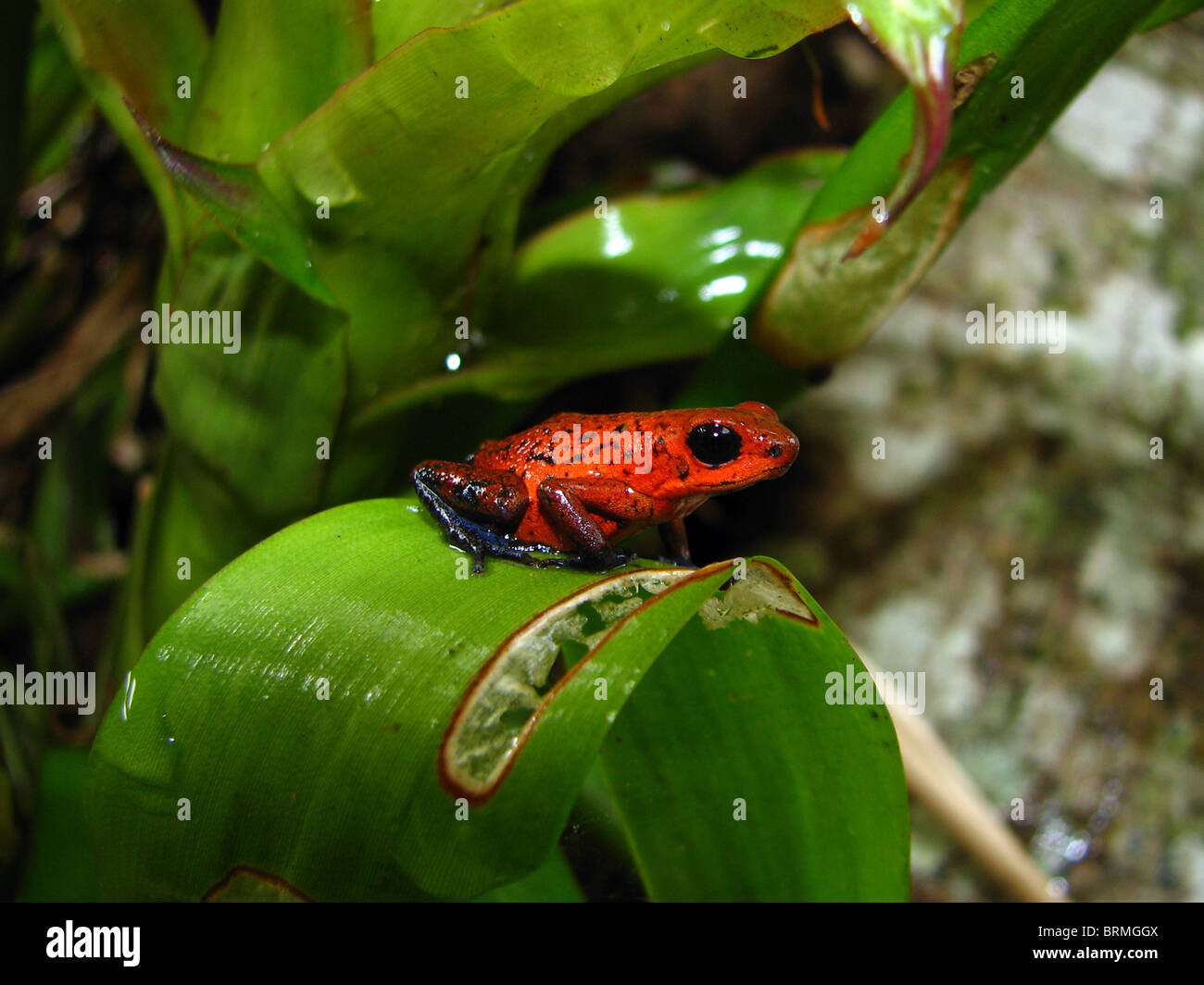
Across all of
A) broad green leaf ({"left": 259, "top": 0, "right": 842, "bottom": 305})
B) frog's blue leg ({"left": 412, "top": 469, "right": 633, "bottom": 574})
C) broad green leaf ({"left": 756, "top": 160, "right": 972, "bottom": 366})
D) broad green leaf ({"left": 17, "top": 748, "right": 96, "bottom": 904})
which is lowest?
broad green leaf ({"left": 17, "top": 748, "right": 96, "bottom": 904})

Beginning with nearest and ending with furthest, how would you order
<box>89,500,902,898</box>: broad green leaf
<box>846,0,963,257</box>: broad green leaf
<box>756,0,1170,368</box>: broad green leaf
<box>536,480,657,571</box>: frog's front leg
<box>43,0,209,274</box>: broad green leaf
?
<box>846,0,963,257</box>: broad green leaf < <box>89,500,902,898</box>: broad green leaf < <box>756,0,1170,368</box>: broad green leaf < <box>43,0,209,274</box>: broad green leaf < <box>536,480,657,571</box>: frog's front leg

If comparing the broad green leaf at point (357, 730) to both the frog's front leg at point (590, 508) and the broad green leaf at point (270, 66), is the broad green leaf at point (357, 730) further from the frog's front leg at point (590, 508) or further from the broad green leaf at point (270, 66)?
the broad green leaf at point (270, 66)

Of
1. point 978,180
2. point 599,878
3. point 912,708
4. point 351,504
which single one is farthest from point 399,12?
point 912,708

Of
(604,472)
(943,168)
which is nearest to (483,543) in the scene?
(604,472)

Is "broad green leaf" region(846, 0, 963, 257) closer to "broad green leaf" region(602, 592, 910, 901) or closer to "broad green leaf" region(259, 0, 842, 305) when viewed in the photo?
"broad green leaf" region(259, 0, 842, 305)

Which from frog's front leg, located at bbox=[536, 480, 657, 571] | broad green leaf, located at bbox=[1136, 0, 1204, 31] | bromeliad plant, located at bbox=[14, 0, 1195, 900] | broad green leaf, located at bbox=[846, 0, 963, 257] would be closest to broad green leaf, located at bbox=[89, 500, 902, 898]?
bromeliad plant, located at bbox=[14, 0, 1195, 900]

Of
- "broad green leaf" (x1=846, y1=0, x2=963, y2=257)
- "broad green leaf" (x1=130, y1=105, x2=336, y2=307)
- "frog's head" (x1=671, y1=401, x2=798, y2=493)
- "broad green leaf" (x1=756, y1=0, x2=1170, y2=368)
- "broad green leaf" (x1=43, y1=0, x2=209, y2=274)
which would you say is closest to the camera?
"broad green leaf" (x1=846, y1=0, x2=963, y2=257)
